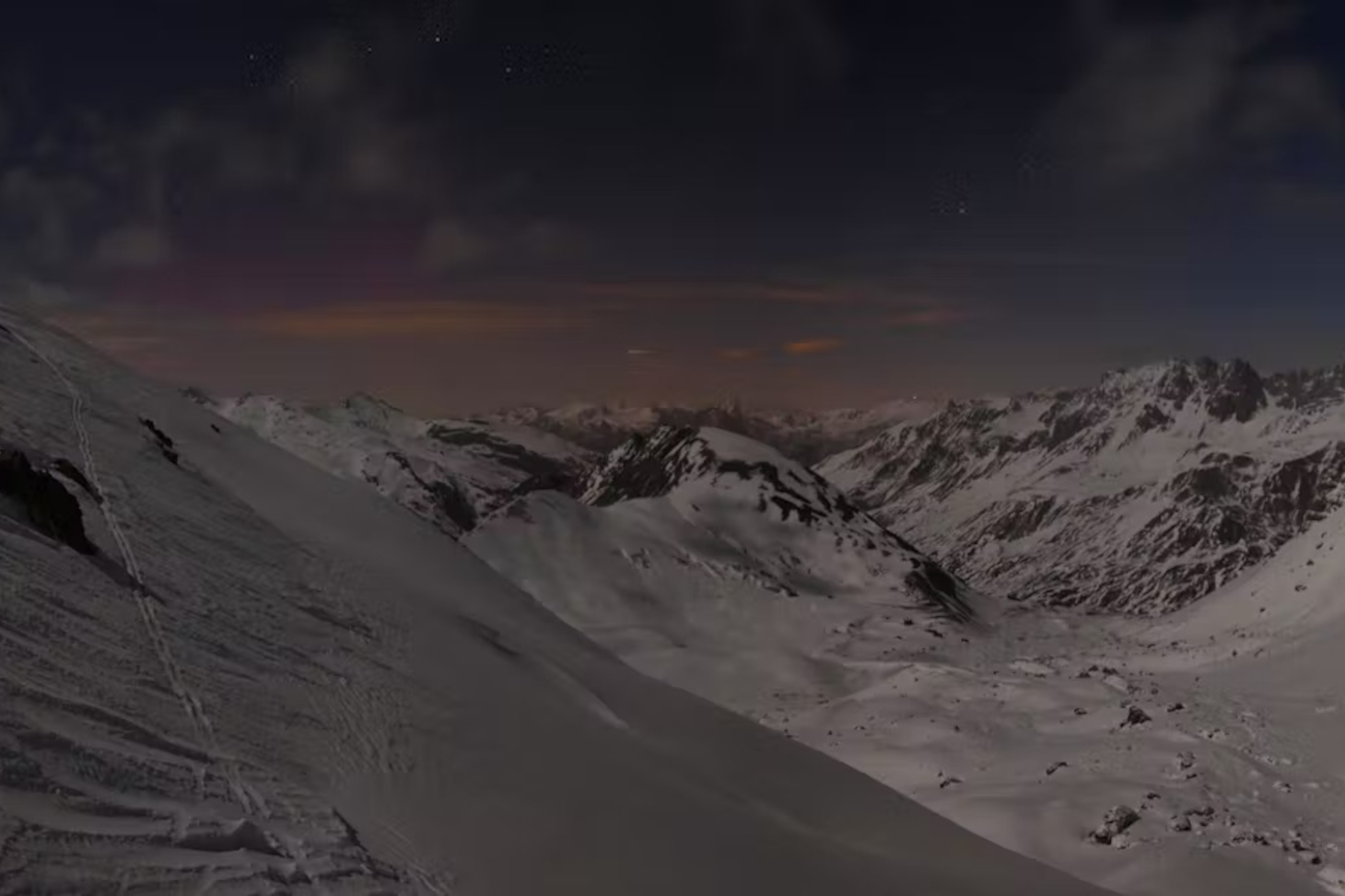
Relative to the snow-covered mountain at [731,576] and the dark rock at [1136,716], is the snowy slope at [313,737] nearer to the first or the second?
the dark rock at [1136,716]

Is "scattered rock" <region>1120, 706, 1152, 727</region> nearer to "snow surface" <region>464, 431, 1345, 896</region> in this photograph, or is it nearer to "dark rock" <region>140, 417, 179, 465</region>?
"snow surface" <region>464, 431, 1345, 896</region>

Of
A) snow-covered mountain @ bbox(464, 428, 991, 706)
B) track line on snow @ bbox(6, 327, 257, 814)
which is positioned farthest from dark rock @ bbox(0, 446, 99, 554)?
snow-covered mountain @ bbox(464, 428, 991, 706)

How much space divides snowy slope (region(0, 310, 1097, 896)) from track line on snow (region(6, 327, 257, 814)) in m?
0.07

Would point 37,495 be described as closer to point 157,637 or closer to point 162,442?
point 157,637

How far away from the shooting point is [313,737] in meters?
14.0

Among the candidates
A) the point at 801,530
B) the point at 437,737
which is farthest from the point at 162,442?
the point at 801,530

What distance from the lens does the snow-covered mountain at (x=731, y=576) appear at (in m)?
114

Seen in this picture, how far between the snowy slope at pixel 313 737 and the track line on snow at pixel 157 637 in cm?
7

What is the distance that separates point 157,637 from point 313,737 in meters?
2.96

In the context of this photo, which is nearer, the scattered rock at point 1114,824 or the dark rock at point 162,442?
the dark rock at point 162,442

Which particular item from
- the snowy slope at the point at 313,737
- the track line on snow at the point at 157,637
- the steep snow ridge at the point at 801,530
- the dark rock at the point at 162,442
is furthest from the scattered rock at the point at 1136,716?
the steep snow ridge at the point at 801,530

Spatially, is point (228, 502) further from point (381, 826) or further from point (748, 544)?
point (748, 544)

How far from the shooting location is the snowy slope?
9805 millimetres

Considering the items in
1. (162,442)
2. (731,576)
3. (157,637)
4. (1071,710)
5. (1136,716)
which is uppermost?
(731,576)
